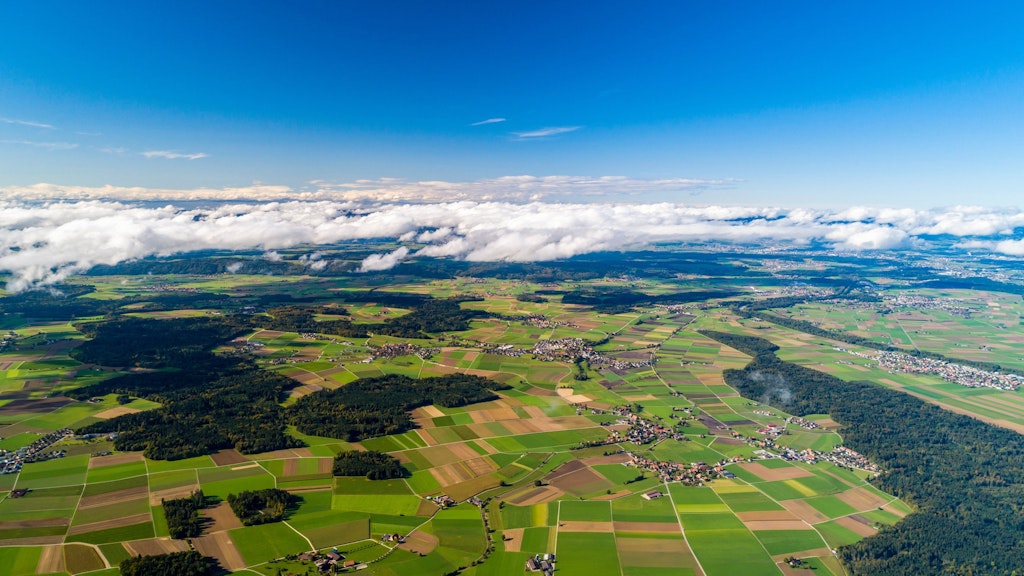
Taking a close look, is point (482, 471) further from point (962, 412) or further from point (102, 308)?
point (102, 308)

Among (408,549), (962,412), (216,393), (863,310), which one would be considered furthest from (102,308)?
(863,310)

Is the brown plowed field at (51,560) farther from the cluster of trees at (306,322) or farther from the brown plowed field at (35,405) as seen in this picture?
the cluster of trees at (306,322)

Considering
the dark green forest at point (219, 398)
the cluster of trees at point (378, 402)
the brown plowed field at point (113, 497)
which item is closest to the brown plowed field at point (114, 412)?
the dark green forest at point (219, 398)

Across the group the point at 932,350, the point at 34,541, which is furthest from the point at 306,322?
the point at 932,350

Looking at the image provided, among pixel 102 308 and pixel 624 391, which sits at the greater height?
pixel 102 308

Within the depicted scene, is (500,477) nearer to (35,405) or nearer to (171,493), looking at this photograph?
(171,493)
